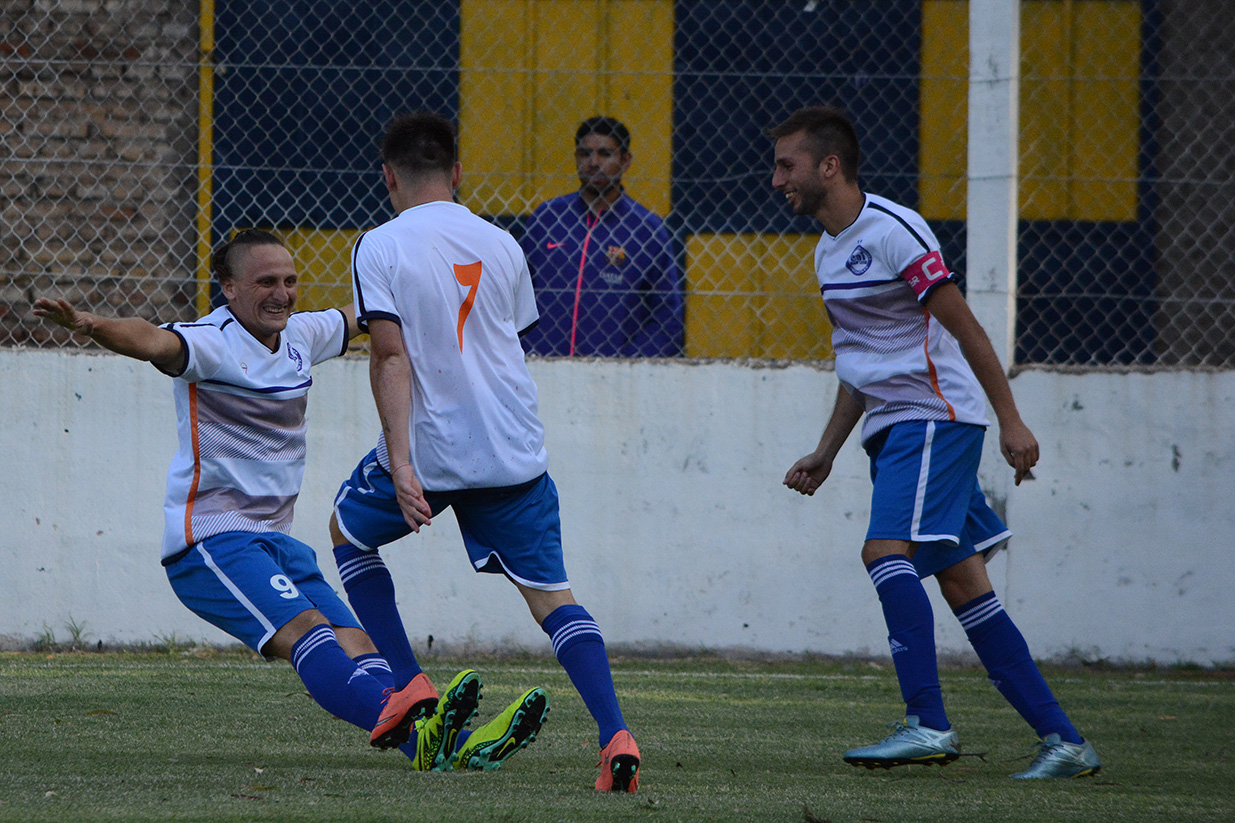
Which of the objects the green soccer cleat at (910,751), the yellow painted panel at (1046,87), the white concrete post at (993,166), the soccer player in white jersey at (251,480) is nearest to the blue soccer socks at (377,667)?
the soccer player in white jersey at (251,480)

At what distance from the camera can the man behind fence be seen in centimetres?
614

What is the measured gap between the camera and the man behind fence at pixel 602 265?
6141 mm

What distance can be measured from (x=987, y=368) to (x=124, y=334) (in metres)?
2.15

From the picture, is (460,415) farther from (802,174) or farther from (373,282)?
(802,174)

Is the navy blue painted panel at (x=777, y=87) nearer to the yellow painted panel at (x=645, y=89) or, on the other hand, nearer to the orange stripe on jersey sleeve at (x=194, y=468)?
the yellow painted panel at (x=645, y=89)

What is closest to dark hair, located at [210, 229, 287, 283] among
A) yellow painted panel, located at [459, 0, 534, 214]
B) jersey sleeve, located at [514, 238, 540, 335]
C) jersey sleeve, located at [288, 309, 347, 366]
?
jersey sleeve, located at [288, 309, 347, 366]

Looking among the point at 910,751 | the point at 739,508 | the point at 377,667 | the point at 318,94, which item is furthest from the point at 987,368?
the point at 318,94

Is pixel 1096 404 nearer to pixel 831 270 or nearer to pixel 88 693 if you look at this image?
pixel 831 270

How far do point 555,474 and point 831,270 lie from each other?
2.43m

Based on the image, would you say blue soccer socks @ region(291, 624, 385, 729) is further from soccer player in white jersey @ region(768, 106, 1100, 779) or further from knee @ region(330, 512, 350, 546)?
soccer player in white jersey @ region(768, 106, 1100, 779)

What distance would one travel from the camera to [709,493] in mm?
6047

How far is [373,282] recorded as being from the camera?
11.0ft

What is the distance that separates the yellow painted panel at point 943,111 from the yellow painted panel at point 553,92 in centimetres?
142

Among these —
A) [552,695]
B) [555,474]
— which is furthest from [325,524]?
[552,695]
